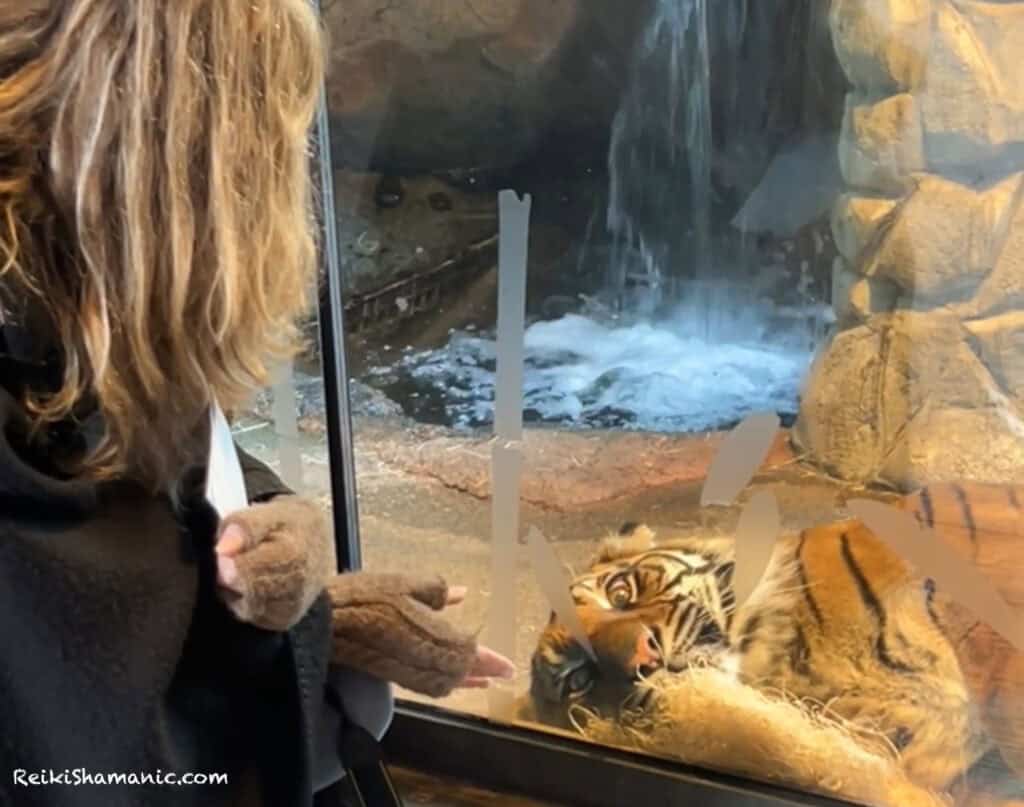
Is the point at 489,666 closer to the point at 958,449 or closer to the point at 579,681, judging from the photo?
the point at 579,681

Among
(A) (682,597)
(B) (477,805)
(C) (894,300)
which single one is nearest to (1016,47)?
(C) (894,300)

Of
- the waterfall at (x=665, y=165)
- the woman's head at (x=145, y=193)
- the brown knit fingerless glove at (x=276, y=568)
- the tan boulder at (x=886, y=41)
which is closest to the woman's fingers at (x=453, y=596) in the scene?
the brown knit fingerless glove at (x=276, y=568)

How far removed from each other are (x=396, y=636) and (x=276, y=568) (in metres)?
0.15

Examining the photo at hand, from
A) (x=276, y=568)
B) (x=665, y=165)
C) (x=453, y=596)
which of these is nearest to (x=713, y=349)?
(x=665, y=165)

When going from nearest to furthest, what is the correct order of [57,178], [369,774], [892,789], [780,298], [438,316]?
[57,178] → [369,774] → [892,789] → [780,298] → [438,316]

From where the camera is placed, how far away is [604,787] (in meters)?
1.38

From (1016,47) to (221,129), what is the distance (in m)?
0.91

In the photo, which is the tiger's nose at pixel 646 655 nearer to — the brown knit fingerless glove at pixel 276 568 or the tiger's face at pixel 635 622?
the tiger's face at pixel 635 622

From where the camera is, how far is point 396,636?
88cm

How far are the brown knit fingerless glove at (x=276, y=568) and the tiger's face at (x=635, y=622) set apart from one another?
653 mm

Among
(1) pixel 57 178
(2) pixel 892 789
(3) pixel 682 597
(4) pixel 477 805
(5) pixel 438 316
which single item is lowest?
(4) pixel 477 805

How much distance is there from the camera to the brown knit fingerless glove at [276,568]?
2.47ft

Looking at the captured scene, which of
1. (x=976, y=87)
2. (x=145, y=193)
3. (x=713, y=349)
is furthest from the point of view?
(x=713, y=349)

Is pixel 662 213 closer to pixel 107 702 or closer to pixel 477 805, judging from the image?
pixel 477 805
